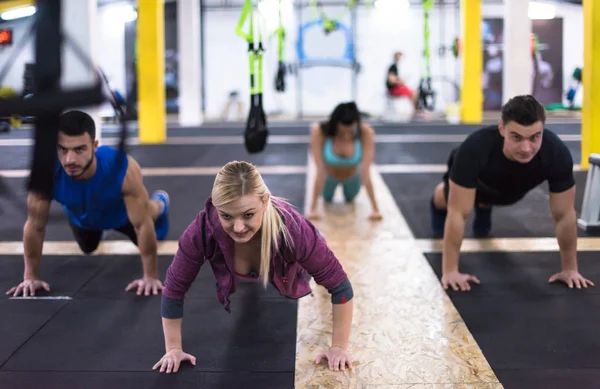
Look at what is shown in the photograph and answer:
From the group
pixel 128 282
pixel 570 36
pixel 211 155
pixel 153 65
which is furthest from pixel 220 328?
pixel 570 36

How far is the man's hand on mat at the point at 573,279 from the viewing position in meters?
2.79

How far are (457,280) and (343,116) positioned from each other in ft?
5.74

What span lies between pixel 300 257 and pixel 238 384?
0.43 m

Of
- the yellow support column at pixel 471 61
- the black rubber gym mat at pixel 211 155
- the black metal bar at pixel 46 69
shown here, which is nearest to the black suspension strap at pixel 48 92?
the black metal bar at pixel 46 69

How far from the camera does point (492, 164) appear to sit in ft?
9.46

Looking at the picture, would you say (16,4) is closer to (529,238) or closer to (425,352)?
(425,352)

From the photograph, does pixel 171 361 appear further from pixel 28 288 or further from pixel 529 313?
pixel 529 313

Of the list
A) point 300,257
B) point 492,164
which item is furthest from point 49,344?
point 492,164

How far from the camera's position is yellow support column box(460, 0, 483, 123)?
11.3m

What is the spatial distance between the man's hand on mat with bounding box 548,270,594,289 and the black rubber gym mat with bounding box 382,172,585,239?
893 mm

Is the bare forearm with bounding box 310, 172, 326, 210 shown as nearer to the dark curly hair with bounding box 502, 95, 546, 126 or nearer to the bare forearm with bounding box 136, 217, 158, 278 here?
the bare forearm with bounding box 136, 217, 158, 278

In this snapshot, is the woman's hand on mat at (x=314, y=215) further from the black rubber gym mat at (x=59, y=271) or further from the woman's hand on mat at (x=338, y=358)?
the woman's hand on mat at (x=338, y=358)

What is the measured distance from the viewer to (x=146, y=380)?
2.00 meters

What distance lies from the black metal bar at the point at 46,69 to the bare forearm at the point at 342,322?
1.37 m
